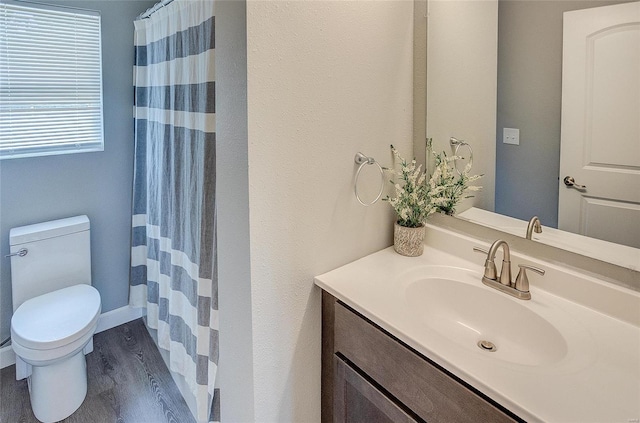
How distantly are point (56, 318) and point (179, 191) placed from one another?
88cm

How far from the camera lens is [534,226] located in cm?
113

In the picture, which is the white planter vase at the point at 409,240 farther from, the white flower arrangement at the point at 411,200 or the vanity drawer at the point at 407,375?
the vanity drawer at the point at 407,375

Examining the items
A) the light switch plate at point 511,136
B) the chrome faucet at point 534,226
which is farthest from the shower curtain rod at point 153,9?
the chrome faucet at point 534,226

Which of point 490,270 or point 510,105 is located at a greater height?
point 510,105

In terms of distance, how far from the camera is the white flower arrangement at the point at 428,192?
4.21 ft

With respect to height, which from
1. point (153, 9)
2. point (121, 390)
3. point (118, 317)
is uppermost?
point (153, 9)

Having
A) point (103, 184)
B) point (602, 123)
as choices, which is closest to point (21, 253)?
point (103, 184)

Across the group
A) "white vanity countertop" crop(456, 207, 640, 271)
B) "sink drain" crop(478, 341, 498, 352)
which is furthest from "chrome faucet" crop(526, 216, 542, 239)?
"sink drain" crop(478, 341, 498, 352)

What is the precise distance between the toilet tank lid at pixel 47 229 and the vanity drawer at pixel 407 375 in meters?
1.71

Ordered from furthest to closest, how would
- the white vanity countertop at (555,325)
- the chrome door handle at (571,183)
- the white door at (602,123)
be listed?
the chrome door handle at (571,183)
the white door at (602,123)
the white vanity countertop at (555,325)

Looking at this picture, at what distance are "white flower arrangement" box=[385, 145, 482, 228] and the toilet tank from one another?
5.86ft

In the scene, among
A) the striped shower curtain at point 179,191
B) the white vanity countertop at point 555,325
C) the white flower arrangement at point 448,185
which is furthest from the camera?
the striped shower curtain at point 179,191

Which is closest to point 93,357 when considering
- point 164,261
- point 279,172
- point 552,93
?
point 164,261

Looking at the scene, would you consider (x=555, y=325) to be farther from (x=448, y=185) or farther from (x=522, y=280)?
(x=448, y=185)
